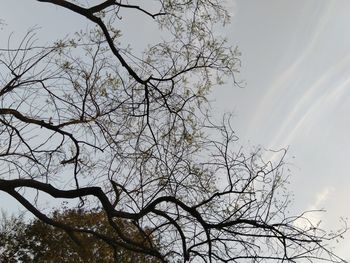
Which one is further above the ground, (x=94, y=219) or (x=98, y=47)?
(x=94, y=219)

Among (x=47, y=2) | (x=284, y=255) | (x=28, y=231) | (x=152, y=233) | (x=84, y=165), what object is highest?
(x=28, y=231)

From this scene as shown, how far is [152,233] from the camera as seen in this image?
7.52m

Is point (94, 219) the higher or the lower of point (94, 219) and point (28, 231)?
the lower

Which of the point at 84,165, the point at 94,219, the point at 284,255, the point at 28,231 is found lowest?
the point at 284,255

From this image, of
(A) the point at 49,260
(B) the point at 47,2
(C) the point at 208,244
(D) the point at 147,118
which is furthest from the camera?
(A) the point at 49,260

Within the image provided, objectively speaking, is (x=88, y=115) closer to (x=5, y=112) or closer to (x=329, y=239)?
(x=5, y=112)

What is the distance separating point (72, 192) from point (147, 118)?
68.9 inches

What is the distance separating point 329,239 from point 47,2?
5.13 metres

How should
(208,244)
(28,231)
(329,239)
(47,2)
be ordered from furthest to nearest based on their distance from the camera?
(28,231)
(47,2)
(208,244)
(329,239)

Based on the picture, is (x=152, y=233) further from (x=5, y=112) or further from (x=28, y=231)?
(x=28, y=231)

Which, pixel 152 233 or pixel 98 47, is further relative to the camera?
pixel 98 47

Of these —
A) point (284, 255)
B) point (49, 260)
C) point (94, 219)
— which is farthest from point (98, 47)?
point (49, 260)

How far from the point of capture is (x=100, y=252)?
14.9 m

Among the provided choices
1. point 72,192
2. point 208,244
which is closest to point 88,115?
point 72,192
